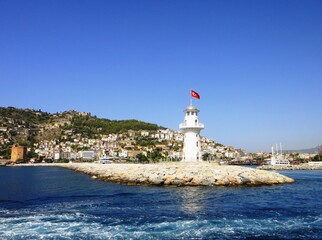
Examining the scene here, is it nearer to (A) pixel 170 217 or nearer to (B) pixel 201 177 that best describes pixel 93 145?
(B) pixel 201 177

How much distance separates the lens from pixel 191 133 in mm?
43625

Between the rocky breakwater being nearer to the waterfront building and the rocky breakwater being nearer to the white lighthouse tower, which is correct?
the white lighthouse tower

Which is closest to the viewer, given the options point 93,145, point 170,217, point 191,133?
point 170,217

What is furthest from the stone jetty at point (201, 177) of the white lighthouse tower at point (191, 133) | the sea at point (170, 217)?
the sea at point (170, 217)

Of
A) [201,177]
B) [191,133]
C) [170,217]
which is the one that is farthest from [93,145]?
[170,217]

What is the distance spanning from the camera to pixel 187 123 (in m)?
43.5

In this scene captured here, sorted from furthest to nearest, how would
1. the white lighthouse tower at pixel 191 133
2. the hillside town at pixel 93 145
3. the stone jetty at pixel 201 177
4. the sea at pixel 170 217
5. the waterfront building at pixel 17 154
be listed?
the hillside town at pixel 93 145, the waterfront building at pixel 17 154, the white lighthouse tower at pixel 191 133, the stone jetty at pixel 201 177, the sea at pixel 170 217

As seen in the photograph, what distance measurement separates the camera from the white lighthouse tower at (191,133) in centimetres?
4338

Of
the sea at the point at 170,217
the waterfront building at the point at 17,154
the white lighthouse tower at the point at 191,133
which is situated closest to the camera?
the sea at the point at 170,217

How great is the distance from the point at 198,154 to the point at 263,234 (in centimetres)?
2922

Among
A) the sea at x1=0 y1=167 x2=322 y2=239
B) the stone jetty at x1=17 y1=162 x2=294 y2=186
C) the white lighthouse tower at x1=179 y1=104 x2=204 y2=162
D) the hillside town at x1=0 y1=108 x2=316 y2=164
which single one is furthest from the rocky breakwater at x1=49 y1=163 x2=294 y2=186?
the hillside town at x1=0 y1=108 x2=316 y2=164

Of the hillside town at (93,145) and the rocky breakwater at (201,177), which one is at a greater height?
the hillside town at (93,145)

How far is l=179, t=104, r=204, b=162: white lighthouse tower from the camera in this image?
4338 centimetres

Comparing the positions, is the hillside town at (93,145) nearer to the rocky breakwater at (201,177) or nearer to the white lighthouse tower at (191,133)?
the white lighthouse tower at (191,133)
